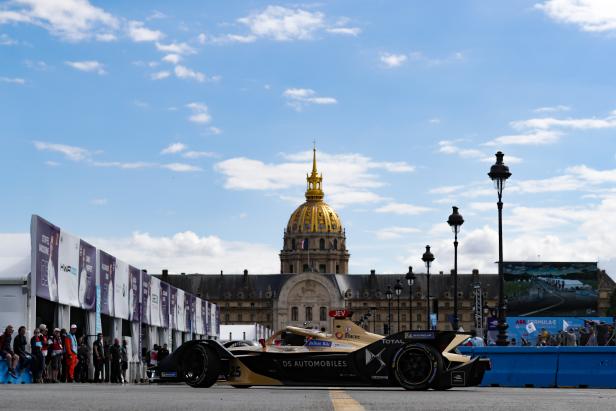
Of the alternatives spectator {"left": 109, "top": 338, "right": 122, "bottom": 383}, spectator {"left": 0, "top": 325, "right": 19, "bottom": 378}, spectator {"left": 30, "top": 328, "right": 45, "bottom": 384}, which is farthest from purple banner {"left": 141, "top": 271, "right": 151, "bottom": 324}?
spectator {"left": 0, "top": 325, "right": 19, "bottom": 378}

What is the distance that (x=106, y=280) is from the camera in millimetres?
36094

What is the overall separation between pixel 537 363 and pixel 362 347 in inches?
284

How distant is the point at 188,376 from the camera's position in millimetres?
19719

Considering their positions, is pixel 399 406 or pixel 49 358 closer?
pixel 399 406

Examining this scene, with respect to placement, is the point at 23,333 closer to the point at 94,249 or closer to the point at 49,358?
the point at 49,358

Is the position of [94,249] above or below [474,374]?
above

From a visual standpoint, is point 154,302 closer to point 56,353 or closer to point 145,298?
point 145,298

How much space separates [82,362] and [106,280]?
733 cm

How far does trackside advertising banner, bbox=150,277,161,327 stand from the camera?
46.1 metres

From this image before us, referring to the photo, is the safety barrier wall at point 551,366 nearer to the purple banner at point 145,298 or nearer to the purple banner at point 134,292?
the purple banner at point 134,292

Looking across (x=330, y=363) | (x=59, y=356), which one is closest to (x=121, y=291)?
(x=59, y=356)

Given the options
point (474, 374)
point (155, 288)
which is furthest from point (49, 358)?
point (155, 288)

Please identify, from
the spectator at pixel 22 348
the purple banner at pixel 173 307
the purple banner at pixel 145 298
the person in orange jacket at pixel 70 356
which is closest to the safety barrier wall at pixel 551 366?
the person in orange jacket at pixel 70 356

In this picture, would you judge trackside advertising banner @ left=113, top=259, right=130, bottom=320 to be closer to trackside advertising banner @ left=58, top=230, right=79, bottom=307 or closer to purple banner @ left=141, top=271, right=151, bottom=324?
purple banner @ left=141, top=271, right=151, bottom=324
